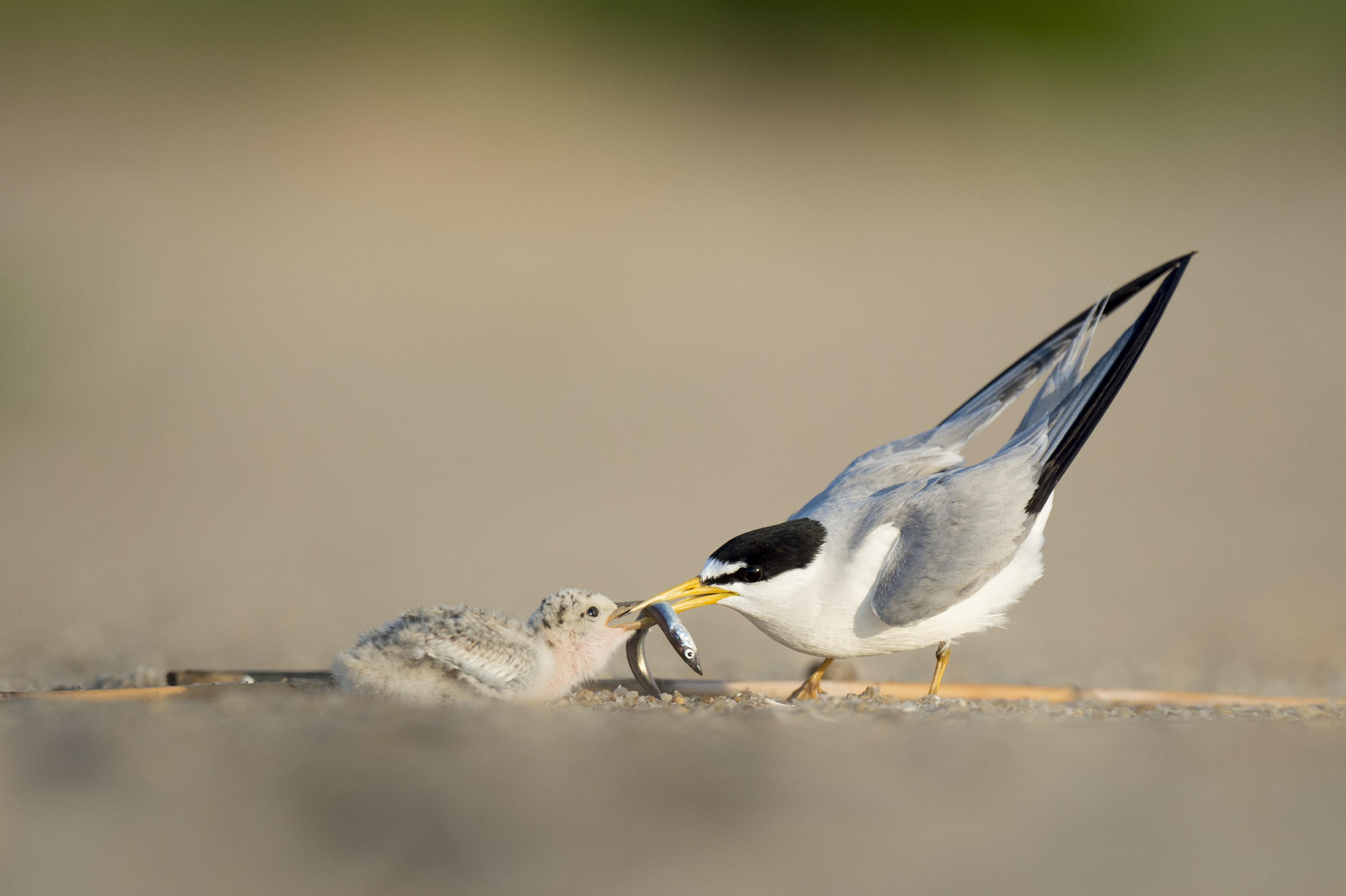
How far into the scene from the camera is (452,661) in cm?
339

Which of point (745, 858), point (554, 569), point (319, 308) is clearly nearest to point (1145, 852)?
point (745, 858)

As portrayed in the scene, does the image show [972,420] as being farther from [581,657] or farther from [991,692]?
[581,657]

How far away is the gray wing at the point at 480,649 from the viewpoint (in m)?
3.39

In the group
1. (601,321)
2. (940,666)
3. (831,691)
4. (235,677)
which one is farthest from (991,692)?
(601,321)

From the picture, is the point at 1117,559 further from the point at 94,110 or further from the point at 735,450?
the point at 94,110

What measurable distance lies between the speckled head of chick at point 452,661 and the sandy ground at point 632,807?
27 centimetres

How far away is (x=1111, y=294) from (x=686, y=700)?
2313 millimetres

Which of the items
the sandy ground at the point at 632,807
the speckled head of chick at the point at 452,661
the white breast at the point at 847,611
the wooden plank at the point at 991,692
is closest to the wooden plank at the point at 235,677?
the speckled head of chick at the point at 452,661

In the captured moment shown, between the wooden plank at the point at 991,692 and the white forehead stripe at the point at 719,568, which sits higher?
the white forehead stripe at the point at 719,568

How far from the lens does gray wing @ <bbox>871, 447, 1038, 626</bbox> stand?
3.76 m

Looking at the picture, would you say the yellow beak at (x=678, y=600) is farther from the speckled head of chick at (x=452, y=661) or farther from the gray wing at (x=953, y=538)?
the gray wing at (x=953, y=538)

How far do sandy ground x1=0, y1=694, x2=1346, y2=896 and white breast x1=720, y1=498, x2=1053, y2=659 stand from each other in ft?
2.42

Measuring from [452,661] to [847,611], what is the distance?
127 centimetres

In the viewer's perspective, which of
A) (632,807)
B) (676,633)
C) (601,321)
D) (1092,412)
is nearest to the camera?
(632,807)
